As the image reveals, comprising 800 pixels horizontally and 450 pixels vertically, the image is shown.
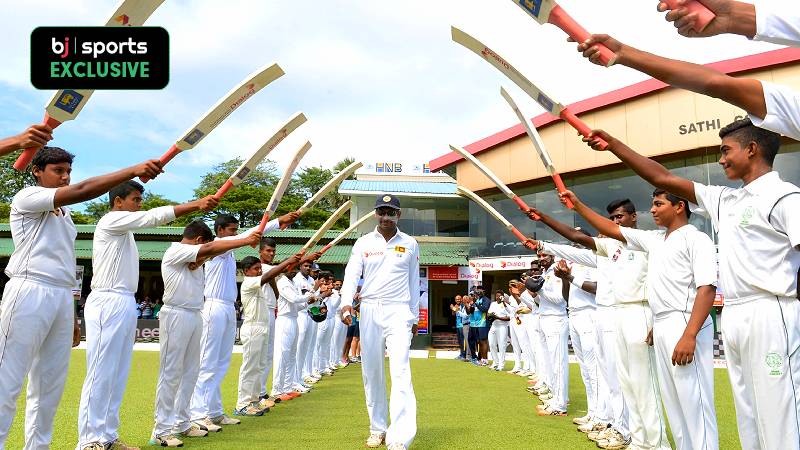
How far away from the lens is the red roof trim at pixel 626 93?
19.0m

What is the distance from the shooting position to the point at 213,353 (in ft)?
23.9

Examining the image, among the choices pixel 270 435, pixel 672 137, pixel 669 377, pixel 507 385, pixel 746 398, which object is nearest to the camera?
pixel 746 398

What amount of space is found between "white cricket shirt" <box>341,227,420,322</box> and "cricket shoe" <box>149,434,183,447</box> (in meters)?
2.21

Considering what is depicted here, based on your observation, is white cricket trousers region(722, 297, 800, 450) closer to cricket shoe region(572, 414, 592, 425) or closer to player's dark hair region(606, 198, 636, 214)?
player's dark hair region(606, 198, 636, 214)

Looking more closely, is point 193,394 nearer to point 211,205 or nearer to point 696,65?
point 211,205

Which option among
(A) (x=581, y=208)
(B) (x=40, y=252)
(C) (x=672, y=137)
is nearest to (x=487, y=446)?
(A) (x=581, y=208)

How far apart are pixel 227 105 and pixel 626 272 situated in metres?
3.97

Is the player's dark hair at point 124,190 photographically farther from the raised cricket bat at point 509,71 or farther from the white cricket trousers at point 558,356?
the white cricket trousers at point 558,356

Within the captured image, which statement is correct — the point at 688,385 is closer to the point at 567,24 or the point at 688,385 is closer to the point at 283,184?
the point at 567,24

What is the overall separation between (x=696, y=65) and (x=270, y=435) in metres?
5.60

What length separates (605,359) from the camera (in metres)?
6.48

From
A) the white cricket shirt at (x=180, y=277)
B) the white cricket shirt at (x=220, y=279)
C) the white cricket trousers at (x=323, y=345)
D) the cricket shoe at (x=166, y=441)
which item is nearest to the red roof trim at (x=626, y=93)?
the white cricket trousers at (x=323, y=345)

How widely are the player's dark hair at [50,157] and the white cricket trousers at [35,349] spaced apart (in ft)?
2.91

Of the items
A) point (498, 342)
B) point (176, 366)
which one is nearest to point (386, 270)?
point (176, 366)
